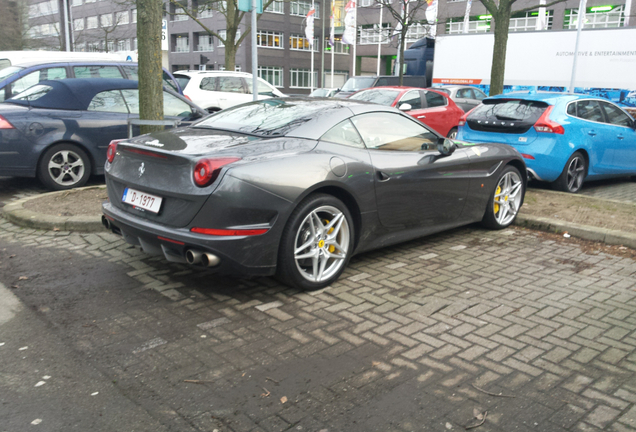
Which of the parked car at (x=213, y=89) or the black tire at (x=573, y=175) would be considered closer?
the black tire at (x=573, y=175)

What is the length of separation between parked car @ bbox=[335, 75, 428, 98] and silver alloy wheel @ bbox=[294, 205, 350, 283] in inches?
576

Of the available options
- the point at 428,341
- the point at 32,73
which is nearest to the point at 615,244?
the point at 428,341

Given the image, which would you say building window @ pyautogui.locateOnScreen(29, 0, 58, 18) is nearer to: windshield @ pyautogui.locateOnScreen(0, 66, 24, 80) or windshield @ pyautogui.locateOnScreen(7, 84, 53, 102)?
windshield @ pyautogui.locateOnScreen(0, 66, 24, 80)

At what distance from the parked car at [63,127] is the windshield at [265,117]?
11.1 feet

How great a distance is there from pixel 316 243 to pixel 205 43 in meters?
59.2

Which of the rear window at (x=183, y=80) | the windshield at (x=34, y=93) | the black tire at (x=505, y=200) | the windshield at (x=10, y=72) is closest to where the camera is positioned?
the black tire at (x=505, y=200)

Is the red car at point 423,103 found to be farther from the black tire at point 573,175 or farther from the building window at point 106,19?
the building window at point 106,19

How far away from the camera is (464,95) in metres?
19.5

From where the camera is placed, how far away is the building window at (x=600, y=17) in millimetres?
42469

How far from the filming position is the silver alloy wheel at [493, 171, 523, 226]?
247 inches

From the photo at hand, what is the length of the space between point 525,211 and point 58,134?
6036 mm

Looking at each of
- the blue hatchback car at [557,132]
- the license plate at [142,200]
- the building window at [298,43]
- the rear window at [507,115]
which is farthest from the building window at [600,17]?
the license plate at [142,200]

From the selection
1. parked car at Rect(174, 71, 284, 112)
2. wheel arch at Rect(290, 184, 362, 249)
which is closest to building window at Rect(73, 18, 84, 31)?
parked car at Rect(174, 71, 284, 112)

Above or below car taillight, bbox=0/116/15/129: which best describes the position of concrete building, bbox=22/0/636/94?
above
